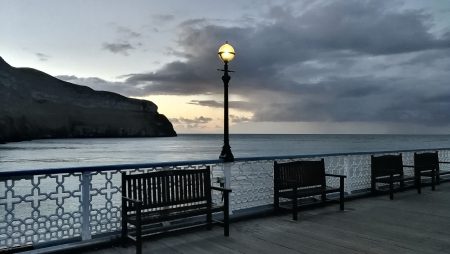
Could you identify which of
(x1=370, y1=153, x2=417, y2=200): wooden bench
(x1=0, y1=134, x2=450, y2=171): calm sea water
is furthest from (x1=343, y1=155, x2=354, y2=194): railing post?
(x1=0, y1=134, x2=450, y2=171): calm sea water

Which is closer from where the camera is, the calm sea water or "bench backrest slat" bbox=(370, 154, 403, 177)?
"bench backrest slat" bbox=(370, 154, 403, 177)

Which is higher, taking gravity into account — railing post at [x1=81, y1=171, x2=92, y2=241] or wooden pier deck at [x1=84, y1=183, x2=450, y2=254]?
railing post at [x1=81, y1=171, x2=92, y2=241]

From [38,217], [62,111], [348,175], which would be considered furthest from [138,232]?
[62,111]

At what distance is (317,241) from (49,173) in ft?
12.4

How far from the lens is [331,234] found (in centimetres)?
533

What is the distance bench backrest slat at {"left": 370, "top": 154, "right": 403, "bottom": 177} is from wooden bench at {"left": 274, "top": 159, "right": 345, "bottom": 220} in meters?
1.88

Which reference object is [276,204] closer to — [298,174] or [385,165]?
[298,174]

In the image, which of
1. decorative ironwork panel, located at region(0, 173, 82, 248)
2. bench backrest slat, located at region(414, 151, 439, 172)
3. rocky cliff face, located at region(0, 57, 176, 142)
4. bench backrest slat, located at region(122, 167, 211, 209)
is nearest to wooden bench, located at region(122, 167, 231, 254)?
bench backrest slat, located at region(122, 167, 211, 209)

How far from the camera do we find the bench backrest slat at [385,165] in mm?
8352

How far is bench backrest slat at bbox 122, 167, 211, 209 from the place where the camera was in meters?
4.78


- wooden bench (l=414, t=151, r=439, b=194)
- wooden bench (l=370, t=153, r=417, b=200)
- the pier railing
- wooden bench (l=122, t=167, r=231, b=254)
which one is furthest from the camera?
wooden bench (l=414, t=151, r=439, b=194)

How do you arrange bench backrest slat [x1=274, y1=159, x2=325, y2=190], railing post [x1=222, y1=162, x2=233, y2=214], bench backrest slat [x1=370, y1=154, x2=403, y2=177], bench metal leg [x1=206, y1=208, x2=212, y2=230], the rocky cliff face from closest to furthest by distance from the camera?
bench metal leg [x1=206, y1=208, x2=212, y2=230] → railing post [x1=222, y1=162, x2=233, y2=214] → bench backrest slat [x1=274, y1=159, x2=325, y2=190] → bench backrest slat [x1=370, y1=154, x2=403, y2=177] → the rocky cliff face

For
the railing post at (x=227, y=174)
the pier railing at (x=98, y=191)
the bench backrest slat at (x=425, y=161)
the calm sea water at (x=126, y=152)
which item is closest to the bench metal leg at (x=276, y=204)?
the pier railing at (x=98, y=191)

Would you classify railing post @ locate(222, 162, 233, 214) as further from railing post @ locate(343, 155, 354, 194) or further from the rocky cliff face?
the rocky cliff face
